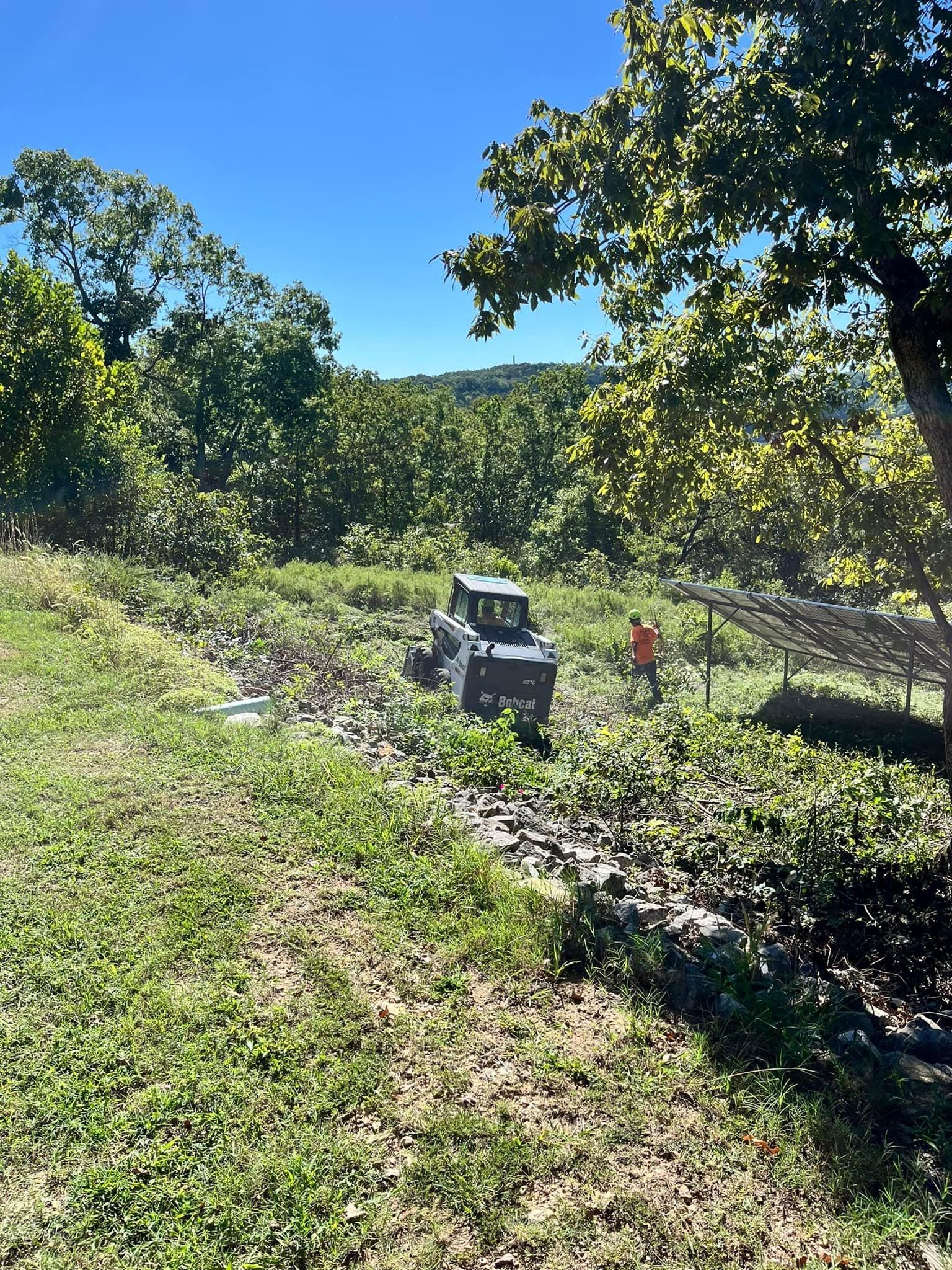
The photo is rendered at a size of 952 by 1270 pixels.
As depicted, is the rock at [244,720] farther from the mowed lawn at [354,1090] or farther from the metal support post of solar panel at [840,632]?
the metal support post of solar panel at [840,632]

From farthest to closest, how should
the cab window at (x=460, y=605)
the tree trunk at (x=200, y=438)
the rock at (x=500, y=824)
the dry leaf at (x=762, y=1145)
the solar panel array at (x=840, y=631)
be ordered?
the tree trunk at (x=200, y=438)
the cab window at (x=460, y=605)
the solar panel array at (x=840, y=631)
the rock at (x=500, y=824)
the dry leaf at (x=762, y=1145)

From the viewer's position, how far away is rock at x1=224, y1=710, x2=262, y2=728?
7469 mm

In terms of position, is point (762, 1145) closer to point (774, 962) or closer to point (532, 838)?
point (774, 962)

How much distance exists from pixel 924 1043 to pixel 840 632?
8.07m

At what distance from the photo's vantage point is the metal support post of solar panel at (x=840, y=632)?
9.77 metres

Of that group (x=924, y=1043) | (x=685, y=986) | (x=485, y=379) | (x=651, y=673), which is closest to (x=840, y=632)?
(x=651, y=673)

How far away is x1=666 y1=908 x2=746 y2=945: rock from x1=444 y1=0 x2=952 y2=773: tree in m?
1.95

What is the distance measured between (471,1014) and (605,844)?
2.26 m

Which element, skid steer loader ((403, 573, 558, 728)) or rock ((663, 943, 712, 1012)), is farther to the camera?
skid steer loader ((403, 573, 558, 728))

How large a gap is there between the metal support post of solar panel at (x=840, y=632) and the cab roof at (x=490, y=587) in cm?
265

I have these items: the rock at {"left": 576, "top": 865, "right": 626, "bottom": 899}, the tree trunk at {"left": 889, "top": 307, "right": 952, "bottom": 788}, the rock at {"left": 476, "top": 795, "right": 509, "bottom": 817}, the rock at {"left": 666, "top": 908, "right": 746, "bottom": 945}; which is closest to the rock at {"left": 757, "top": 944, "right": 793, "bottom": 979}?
the rock at {"left": 666, "top": 908, "right": 746, "bottom": 945}

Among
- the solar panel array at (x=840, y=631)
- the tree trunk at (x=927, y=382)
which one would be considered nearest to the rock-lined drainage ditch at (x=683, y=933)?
the tree trunk at (x=927, y=382)

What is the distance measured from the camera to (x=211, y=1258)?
8.23ft

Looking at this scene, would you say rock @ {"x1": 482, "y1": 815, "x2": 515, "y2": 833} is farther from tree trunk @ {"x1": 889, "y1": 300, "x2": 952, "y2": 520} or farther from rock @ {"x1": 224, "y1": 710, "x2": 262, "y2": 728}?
tree trunk @ {"x1": 889, "y1": 300, "x2": 952, "y2": 520}
